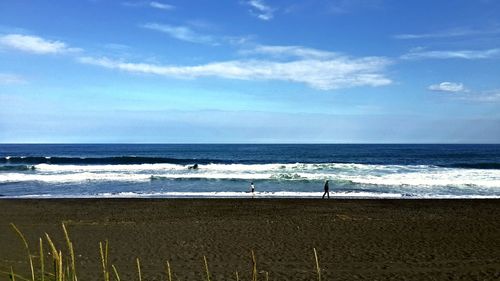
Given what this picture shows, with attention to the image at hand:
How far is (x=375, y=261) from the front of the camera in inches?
379

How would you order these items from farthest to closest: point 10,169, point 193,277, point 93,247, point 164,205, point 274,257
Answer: point 10,169, point 164,205, point 93,247, point 274,257, point 193,277

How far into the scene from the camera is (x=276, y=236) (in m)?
12.3

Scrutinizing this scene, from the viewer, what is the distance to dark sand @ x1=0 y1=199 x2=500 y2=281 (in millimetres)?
9023

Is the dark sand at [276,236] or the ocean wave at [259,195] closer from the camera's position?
the dark sand at [276,236]

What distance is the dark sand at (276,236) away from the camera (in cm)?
902

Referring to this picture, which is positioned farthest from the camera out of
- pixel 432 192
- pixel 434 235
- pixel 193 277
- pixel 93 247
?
pixel 432 192

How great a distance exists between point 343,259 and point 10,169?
37.9 meters

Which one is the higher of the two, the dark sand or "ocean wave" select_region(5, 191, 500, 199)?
the dark sand

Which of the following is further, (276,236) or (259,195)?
(259,195)

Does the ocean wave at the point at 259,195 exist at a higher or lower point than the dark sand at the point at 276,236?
lower

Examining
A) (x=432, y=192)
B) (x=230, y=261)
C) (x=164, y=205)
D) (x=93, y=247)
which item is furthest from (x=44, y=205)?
(x=432, y=192)

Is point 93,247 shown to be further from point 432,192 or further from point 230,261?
point 432,192

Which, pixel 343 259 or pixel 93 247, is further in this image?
pixel 93 247

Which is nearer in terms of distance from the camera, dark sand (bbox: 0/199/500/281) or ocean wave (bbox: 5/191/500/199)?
dark sand (bbox: 0/199/500/281)
